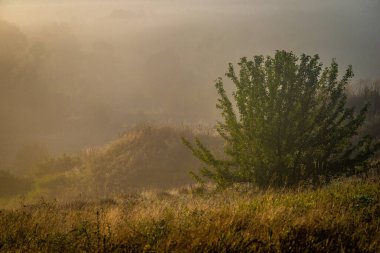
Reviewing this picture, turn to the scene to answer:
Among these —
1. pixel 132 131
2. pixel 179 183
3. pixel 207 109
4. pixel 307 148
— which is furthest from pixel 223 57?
pixel 307 148

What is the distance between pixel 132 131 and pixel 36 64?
137 ft

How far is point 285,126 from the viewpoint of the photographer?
10008mm

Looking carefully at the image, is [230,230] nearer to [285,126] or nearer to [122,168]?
[285,126]

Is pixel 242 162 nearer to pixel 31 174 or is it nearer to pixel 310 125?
pixel 310 125

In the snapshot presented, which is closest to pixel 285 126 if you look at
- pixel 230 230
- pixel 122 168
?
pixel 230 230

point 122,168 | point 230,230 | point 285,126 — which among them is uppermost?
point 122,168

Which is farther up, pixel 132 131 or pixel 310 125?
pixel 132 131

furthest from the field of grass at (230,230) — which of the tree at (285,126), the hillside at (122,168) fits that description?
the hillside at (122,168)

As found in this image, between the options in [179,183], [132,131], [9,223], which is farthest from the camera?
[132,131]

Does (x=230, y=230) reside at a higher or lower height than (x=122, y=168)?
lower

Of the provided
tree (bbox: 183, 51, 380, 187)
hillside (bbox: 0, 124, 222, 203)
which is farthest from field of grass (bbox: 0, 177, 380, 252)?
hillside (bbox: 0, 124, 222, 203)

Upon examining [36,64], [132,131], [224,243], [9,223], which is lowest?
[224,243]

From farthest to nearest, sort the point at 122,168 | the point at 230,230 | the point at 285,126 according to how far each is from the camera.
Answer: the point at 122,168 < the point at 285,126 < the point at 230,230

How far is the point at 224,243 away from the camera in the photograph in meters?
5.01
